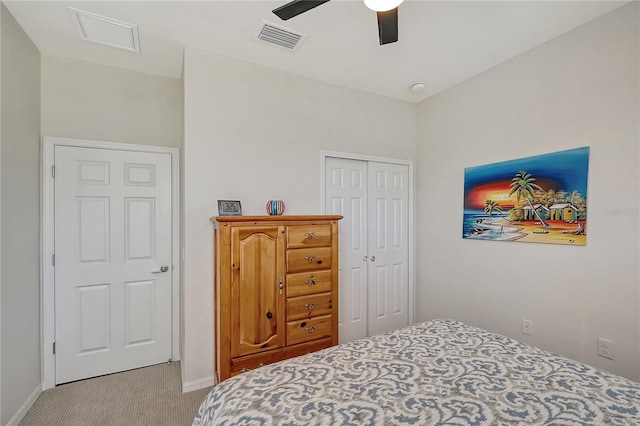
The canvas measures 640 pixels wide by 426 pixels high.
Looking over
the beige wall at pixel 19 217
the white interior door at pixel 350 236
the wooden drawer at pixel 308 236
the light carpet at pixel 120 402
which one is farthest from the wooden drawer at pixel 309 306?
the beige wall at pixel 19 217

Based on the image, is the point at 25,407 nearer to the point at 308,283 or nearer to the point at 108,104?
the point at 308,283

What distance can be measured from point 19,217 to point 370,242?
299 centimetres

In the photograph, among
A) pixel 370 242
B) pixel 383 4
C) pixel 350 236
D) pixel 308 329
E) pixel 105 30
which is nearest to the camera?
pixel 383 4

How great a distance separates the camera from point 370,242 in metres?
3.42

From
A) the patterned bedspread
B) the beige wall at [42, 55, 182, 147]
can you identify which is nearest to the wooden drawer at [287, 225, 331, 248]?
the patterned bedspread

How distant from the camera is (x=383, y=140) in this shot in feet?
11.5

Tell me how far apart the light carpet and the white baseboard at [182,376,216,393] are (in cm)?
4

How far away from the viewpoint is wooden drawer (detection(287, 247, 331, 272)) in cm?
242

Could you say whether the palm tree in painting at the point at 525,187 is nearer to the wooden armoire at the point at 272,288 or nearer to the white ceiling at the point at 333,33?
the white ceiling at the point at 333,33

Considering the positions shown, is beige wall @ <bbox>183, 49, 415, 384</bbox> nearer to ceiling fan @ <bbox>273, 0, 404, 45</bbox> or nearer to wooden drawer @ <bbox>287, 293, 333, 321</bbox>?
wooden drawer @ <bbox>287, 293, 333, 321</bbox>

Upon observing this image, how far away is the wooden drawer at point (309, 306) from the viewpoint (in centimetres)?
→ 241

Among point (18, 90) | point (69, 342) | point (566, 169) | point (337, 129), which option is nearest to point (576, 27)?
point (566, 169)

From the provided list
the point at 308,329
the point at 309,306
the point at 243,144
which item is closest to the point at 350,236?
the point at 309,306

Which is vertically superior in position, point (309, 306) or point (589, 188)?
point (589, 188)
